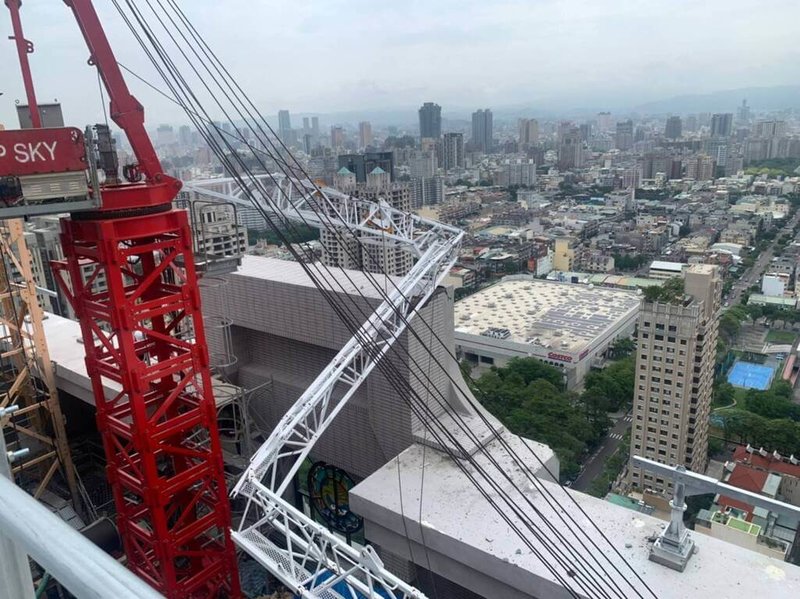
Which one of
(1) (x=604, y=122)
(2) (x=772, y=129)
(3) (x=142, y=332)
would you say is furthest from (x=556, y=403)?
(1) (x=604, y=122)

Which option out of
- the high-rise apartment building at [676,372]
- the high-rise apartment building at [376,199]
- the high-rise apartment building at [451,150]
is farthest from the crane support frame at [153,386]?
the high-rise apartment building at [451,150]

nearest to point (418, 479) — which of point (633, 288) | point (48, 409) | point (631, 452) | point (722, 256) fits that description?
point (48, 409)

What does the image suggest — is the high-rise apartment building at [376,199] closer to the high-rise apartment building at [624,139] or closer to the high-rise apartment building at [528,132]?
the high-rise apartment building at [528,132]

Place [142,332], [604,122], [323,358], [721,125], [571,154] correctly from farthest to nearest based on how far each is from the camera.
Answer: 1. [604,122]
2. [721,125]
3. [571,154]
4. [323,358]
5. [142,332]

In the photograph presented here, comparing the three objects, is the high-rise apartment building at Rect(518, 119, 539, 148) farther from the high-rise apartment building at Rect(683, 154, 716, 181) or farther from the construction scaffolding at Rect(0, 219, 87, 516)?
the construction scaffolding at Rect(0, 219, 87, 516)

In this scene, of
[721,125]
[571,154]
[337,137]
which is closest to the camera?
[571,154]

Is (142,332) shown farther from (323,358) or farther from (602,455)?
(602,455)

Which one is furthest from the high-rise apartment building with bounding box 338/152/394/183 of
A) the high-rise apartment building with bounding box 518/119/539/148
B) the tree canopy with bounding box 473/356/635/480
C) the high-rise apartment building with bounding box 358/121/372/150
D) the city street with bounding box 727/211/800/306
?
the high-rise apartment building with bounding box 518/119/539/148

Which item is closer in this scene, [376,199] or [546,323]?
[376,199]
